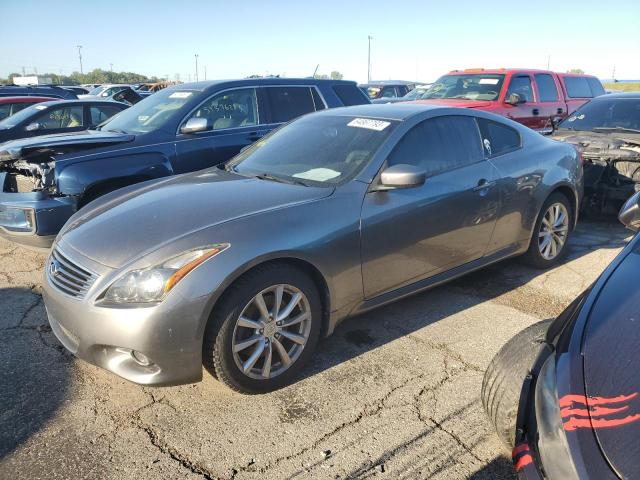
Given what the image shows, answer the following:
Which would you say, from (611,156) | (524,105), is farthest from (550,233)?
(524,105)

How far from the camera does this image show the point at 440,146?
12.6 ft

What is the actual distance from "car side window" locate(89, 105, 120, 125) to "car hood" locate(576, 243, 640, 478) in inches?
313

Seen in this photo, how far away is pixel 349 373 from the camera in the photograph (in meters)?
3.16

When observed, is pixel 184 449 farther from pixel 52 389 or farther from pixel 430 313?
pixel 430 313

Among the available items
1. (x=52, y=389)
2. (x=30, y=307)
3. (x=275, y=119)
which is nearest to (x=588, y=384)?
(x=52, y=389)

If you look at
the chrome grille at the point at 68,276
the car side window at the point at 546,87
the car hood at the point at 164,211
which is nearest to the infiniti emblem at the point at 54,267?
the chrome grille at the point at 68,276

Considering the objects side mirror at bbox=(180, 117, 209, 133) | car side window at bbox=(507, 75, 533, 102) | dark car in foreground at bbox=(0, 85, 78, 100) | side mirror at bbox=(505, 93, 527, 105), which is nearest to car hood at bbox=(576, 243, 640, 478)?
side mirror at bbox=(180, 117, 209, 133)

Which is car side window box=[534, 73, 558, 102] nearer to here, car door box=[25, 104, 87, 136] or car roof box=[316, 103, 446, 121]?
car roof box=[316, 103, 446, 121]

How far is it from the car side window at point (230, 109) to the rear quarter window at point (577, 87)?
25.9 ft

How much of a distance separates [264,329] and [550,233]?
312 cm

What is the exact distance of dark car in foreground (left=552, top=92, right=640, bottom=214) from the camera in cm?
601

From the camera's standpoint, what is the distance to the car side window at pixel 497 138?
13.7 feet

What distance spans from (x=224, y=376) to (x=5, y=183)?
11.2ft

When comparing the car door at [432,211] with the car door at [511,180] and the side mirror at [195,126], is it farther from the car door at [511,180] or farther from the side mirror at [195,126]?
the side mirror at [195,126]
